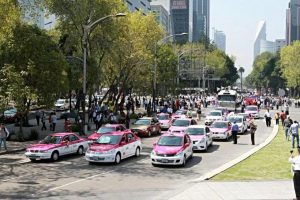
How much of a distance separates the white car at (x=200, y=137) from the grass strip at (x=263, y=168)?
10.1 ft

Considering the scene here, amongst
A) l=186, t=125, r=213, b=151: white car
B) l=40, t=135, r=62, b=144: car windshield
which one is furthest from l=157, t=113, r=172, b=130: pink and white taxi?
l=40, t=135, r=62, b=144: car windshield

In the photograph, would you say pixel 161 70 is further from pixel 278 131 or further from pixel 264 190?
pixel 264 190

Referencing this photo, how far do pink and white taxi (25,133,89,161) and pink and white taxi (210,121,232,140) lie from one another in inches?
384

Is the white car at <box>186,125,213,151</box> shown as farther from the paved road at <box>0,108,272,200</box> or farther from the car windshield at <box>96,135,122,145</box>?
the car windshield at <box>96,135,122,145</box>

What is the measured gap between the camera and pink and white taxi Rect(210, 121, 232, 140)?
3216 centimetres

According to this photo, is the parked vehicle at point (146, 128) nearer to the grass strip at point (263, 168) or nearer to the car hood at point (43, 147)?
the grass strip at point (263, 168)

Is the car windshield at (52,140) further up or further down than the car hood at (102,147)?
further up

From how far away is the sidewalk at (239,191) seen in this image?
1467 centimetres

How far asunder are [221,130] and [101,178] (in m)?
15.1

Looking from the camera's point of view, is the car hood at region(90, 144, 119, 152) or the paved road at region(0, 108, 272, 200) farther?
the car hood at region(90, 144, 119, 152)

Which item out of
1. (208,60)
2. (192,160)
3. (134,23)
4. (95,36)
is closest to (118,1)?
(95,36)

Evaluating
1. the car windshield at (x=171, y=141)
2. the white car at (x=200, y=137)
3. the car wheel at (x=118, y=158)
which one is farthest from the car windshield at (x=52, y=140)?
the white car at (x=200, y=137)

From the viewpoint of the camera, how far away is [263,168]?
19.9 m

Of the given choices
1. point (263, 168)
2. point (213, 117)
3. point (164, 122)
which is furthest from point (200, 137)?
point (213, 117)
